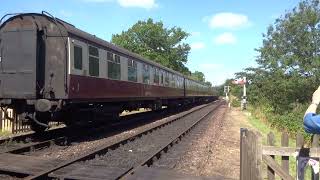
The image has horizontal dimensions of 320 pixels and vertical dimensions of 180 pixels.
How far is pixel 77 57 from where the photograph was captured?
1377cm

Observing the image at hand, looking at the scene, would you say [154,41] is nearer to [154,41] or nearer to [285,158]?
[154,41]

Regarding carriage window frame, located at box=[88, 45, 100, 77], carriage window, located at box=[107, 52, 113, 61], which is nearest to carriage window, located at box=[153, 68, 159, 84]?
carriage window, located at box=[107, 52, 113, 61]

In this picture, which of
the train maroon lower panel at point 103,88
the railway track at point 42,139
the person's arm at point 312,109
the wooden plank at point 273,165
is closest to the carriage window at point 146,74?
the train maroon lower panel at point 103,88

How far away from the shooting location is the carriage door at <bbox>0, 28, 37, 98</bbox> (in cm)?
1340

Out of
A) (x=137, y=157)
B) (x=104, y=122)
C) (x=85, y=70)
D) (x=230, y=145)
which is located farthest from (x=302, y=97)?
(x=137, y=157)

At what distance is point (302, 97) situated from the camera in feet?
109

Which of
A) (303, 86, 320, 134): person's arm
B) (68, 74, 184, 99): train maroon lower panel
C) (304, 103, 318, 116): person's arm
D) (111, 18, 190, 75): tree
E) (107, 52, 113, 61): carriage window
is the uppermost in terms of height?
(111, 18, 190, 75): tree

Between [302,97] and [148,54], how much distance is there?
42331mm

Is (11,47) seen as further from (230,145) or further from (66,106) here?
(230,145)

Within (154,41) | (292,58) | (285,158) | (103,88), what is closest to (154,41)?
(154,41)

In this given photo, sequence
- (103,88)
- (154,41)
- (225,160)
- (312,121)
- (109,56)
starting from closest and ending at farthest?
1. (312,121)
2. (225,160)
3. (103,88)
4. (109,56)
5. (154,41)

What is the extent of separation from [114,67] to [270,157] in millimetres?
12078

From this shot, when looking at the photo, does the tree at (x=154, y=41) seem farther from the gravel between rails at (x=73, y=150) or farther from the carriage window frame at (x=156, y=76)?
the gravel between rails at (x=73, y=150)

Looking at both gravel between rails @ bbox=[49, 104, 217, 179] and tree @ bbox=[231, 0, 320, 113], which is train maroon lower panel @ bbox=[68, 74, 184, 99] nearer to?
gravel between rails @ bbox=[49, 104, 217, 179]
